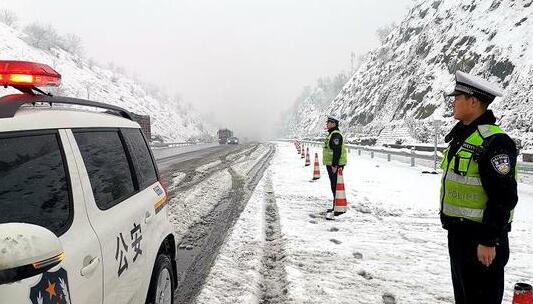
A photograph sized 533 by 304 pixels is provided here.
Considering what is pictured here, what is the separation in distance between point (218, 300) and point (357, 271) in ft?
5.96

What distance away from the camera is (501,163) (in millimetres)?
2672

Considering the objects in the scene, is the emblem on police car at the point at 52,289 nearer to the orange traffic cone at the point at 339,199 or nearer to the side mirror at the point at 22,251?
the side mirror at the point at 22,251

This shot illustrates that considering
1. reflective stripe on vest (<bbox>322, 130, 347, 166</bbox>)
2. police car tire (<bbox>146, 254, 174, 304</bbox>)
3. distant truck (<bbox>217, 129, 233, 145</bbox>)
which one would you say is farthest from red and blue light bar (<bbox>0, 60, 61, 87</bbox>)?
distant truck (<bbox>217, 129, 233, 145</bbox>)

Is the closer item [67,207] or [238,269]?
[67,207]

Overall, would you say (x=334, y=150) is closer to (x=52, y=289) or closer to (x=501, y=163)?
(x=501, y=163)

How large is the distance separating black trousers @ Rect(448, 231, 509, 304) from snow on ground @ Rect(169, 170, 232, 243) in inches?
172

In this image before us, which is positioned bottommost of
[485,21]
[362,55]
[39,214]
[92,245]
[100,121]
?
[92,245]

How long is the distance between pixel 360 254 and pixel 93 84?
58807mm

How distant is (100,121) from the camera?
2.86 metres

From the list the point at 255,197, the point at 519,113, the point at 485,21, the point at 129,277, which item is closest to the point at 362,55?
the point at 485,21

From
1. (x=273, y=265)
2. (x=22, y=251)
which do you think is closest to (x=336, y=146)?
(x=273, y=265)

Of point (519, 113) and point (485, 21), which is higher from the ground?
point (485, 21)

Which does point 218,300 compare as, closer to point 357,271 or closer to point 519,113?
point 357,271

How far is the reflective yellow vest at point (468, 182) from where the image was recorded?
9.29ft
